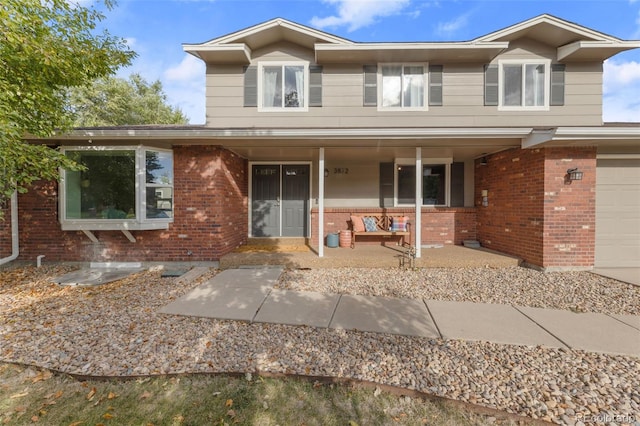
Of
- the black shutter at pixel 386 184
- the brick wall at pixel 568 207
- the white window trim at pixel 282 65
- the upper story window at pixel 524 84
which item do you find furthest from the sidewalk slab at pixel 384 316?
the upper story window at pixel 524 84

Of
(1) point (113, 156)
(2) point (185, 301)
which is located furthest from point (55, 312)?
(1) point (113, 156)

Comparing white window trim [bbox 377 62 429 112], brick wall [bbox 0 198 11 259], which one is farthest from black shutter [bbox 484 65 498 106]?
brick wall [bbox 0 198 11 259]

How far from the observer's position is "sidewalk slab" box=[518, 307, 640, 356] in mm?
2875

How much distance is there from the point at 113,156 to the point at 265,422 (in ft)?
19.9

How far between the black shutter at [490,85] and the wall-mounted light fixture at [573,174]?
8.47 feet

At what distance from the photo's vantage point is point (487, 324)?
11.0 ft

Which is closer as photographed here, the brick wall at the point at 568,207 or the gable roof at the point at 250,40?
the brick wall at the point at 568,207

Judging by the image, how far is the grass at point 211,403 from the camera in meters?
1.97

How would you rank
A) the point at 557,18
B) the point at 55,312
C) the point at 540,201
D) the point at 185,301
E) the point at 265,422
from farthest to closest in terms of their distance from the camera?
the point at 557,18
the point at 540,201
the point at 185,301
the point at 55,312
the point at 265,422

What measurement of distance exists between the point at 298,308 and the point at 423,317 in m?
1.65

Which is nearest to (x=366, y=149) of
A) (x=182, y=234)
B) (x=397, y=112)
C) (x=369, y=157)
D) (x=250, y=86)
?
(x=369, y=157)

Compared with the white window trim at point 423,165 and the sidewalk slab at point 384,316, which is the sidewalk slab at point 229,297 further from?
the white window trim at point 423,165

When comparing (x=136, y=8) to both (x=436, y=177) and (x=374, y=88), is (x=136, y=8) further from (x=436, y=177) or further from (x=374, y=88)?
(x=436, y=177)

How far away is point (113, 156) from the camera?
5.75 m
